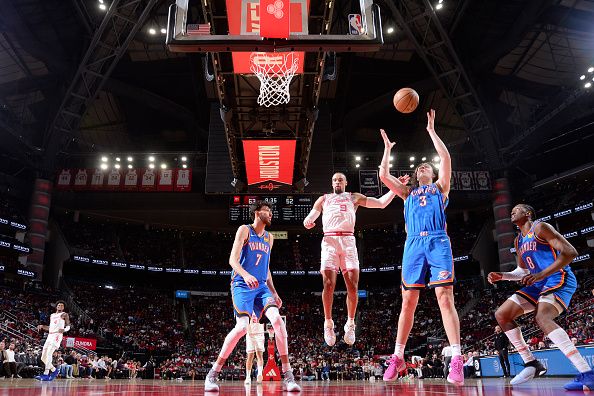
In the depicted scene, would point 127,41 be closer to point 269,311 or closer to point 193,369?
point 193,369

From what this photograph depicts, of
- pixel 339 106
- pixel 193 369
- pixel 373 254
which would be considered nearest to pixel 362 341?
pixel 373 254

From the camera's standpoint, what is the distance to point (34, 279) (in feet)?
83.7

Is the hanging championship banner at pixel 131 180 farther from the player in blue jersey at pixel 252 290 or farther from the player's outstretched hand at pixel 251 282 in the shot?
the player's outstretched hand at pixel 251 282

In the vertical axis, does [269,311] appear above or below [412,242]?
below

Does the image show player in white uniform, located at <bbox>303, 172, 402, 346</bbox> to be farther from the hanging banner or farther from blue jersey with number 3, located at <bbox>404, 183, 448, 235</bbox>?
the hanging banner

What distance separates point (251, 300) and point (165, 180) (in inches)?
900

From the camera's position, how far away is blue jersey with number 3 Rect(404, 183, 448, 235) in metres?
5.13

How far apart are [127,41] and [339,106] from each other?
14.0 metres

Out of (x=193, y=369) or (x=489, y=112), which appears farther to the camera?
(x=489, y=112)

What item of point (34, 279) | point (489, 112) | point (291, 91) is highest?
point (489, 112)

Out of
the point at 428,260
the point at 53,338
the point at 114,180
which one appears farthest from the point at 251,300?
the point at 114,180

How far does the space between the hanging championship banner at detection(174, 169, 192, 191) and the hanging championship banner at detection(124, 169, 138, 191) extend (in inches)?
89.8

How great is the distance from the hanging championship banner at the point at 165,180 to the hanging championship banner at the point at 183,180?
34 centimetres

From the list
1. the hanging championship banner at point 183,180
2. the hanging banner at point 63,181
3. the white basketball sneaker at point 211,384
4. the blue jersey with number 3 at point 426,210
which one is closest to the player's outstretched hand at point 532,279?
the blue jersey with number 3 at point 426,210
